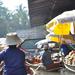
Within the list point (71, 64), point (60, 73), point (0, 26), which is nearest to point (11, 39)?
point (71, 64)

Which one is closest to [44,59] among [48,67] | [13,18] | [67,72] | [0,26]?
[48,67]

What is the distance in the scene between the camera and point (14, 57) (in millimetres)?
7941

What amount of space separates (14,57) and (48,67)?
5.27 meters

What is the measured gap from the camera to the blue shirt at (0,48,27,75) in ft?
25.9

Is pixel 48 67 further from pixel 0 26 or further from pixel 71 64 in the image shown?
pixel 0 26

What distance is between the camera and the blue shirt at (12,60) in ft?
25.9

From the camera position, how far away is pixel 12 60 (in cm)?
791

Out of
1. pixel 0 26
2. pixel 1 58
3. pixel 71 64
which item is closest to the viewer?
pixel 1 58

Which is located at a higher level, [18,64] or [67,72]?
[18,64]

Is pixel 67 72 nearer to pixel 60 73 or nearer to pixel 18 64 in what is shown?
pixel 60 73

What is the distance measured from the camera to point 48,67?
43.0 feet

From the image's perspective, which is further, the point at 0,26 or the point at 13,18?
the point at 13,18

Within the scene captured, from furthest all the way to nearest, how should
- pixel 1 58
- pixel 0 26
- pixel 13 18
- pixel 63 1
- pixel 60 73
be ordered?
pixel 13 18
pixel 0 26
pixel 63 1
pixel 60 73
pixel 1 58

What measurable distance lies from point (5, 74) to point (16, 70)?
0.25 metres
